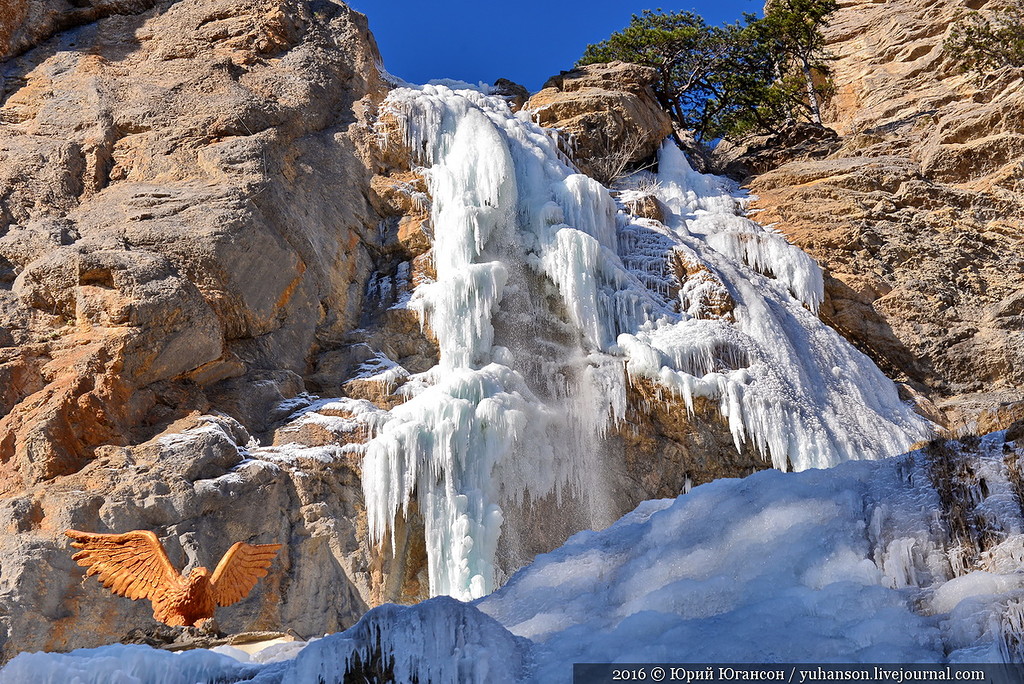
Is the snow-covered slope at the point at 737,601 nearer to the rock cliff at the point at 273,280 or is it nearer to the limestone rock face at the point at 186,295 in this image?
the rock cliff at the point at 273,280

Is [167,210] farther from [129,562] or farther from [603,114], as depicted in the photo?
[603,114]

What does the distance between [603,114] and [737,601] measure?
1400 centimetres

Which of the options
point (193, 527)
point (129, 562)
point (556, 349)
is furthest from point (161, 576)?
point (556, 349)

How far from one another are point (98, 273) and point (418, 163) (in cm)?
536

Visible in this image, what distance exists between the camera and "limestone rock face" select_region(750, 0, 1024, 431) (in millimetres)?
15328

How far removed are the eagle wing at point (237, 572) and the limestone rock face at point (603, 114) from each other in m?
10.8

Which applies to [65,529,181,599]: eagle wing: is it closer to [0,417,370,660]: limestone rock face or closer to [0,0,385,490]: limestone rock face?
[0,417,370,660]: limestone rock face

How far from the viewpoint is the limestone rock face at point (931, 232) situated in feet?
50.3

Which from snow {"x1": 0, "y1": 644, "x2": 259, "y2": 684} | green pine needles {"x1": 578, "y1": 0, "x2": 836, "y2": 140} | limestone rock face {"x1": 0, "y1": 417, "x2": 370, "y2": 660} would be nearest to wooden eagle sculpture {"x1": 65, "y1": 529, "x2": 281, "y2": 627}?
limestone rock face {"x1": 0, "y1": 417, "x2": 370, "y2": 660}

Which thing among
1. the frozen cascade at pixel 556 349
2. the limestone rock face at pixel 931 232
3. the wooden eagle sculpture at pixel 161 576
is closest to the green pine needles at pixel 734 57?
the limestone rock face at pixel 931 232

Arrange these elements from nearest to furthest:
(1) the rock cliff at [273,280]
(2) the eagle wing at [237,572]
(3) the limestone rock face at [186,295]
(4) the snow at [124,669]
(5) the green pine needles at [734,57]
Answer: (4) the snow at [124,669]
(2) the eagle wing at [237,572]
(3) the limestone rock face at [186,295]
(1) the rock cliff at [273,280]
(5) the green pine needles at [734,57]

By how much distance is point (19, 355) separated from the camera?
10.4 meters

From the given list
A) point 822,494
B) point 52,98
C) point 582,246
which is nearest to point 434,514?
point 582,246

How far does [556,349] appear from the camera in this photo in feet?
42.6
